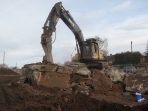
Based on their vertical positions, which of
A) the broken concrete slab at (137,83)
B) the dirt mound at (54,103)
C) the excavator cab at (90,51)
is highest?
the excavator cab at (90,51)

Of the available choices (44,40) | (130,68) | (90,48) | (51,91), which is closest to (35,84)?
(51,91)

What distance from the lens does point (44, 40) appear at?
11.1 meters

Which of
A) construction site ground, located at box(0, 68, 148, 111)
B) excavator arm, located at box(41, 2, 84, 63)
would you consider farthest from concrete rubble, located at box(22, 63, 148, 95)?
excavator arm, located at box(41, 2, 84, 63)

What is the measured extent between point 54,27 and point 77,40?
380 centimetres

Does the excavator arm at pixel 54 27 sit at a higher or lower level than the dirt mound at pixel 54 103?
higher

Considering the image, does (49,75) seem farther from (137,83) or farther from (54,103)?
(137,83)

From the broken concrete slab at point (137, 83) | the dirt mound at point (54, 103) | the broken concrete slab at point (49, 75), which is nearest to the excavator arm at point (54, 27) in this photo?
the broken concrete slab at point (49, 75)

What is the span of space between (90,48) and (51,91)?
7057 mm

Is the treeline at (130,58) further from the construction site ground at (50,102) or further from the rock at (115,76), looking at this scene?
the construction site ground at (50,102)

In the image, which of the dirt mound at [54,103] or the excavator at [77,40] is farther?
the excavator at [77,40]

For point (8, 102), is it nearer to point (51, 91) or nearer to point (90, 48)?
point (51, 91)

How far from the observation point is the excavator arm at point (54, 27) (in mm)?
11023

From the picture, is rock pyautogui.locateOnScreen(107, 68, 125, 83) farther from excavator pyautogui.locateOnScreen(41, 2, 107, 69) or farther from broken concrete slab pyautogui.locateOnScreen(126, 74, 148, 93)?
excavator pyautogui.locateOnScreen(41, 2, 107, 69)

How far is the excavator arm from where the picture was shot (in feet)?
36.2
